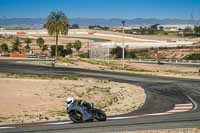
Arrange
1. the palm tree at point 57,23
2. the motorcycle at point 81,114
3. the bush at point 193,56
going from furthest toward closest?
the bush at point 193,56 → the palm tree at point 57,23 → the motorcycle at point 81,114

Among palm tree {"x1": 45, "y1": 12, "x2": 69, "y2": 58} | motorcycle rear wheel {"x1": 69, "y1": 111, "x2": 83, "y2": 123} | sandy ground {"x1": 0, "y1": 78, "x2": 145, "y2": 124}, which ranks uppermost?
palm tree {"x1": 45, "y1": 12, "x2": 69, "y2": 58}

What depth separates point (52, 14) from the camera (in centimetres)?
13150

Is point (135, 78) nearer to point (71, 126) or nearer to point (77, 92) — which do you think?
point (77, 92)

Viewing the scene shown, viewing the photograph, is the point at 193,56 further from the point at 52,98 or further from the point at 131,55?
the point at 52,98

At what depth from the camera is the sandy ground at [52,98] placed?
111ft

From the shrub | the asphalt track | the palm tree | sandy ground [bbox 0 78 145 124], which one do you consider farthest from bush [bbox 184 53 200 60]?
the asphalt track

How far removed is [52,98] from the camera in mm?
43625

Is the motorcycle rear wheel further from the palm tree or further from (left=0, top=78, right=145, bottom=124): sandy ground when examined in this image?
the palm tree

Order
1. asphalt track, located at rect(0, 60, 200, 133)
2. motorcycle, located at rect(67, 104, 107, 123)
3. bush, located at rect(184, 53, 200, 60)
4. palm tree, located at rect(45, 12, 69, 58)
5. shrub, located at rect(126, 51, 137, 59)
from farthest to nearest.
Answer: shrub, located at rect(126, 51, 137, 59), bush, located at rect(184, 53, 200, 60), palm tree, located at rect(45, 12, 69, 58), motorcycle, located at rect(67, 104, 107, 123), asphalt track, located at rect(0, 60, 200, 133)

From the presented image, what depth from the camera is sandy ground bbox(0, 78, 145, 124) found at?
3372cm

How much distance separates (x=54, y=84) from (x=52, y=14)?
7724 centimetres

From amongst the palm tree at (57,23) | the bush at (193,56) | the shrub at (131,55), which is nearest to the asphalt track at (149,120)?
the palm tree at (57,23)

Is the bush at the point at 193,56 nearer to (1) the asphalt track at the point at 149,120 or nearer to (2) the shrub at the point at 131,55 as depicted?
(2) the shrub at the point at 131,55

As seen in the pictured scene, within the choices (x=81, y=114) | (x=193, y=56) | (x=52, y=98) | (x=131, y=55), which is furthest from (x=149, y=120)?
(x=131, y=55)
